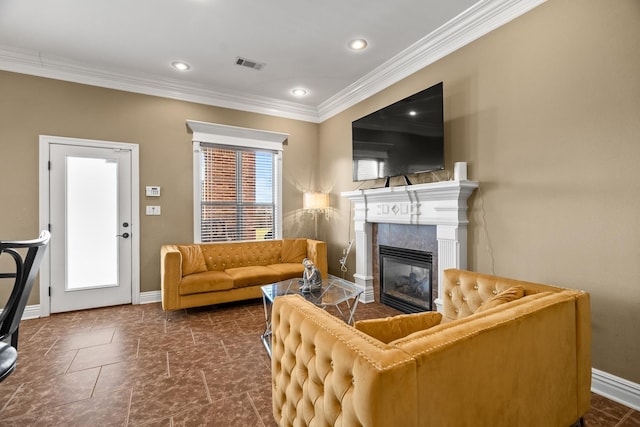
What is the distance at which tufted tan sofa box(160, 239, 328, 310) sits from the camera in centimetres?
354

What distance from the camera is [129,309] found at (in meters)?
3.86

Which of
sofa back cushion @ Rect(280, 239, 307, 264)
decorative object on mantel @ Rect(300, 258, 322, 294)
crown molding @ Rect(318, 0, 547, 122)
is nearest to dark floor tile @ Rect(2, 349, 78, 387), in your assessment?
decorative object on mantel @ Rect(300, 258, 322, 294)

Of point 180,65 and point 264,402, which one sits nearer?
point 264,402

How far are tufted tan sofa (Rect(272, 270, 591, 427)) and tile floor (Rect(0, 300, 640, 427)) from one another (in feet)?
1.90

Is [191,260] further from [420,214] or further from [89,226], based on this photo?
[420,214]

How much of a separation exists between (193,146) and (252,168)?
Answer: 934 millimetres

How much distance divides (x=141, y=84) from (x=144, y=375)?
3.64 meters

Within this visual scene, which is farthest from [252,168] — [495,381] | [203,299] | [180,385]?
[495,381]

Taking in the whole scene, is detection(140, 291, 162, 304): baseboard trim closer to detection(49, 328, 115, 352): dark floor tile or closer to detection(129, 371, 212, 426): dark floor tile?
detection(49, 328, 115, 352): dark floor tile

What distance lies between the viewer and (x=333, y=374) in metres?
1.08

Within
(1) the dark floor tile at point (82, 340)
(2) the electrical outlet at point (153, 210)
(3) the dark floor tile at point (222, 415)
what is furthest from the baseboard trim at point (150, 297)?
(3) the dark floor tile at point (222, 415)

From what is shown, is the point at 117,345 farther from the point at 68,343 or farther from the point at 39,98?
the point at 39,98

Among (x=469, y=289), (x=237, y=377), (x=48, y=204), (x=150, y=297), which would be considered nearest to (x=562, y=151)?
(x=469, y=289)

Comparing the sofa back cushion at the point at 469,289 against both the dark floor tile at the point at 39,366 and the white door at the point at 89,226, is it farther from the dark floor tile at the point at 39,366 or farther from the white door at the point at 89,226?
the white door at the point at 89,226
